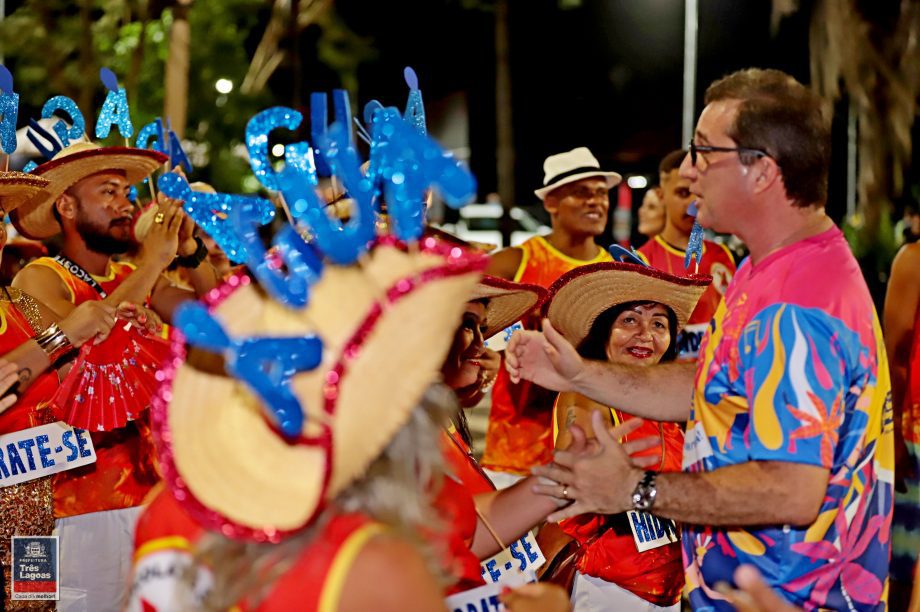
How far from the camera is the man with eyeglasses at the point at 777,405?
2885 mm

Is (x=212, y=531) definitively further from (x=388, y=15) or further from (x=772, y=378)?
(x=388, y=15)

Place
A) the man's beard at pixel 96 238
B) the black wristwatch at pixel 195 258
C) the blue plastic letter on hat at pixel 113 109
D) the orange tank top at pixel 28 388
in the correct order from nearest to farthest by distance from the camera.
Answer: the orange tank top at pixel 28 388, the man's beard at pixel 96 238, the blue plastic letter on hat at pixel 113 109, the black wristwatch at pixel 195 258

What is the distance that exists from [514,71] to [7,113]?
32226 mm

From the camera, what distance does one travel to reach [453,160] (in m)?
2.15

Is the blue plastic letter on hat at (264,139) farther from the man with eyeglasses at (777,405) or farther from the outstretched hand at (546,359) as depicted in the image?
the man with eyeglasses at (777,405)

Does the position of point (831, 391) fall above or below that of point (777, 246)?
below

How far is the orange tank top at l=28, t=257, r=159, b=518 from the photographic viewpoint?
5.48 meters

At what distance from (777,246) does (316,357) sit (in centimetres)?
165

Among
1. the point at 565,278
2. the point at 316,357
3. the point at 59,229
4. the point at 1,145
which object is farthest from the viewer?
the point at 59,229

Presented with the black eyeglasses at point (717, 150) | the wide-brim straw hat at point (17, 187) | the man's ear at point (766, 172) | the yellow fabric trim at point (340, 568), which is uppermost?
the black eyeglasses at point (717, 150)

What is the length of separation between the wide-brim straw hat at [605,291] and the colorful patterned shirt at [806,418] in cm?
150

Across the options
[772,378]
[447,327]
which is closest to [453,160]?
[447,327]

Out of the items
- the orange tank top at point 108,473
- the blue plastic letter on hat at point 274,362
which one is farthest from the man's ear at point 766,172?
the orange tank top at point 108,473

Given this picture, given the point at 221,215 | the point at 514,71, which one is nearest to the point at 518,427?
the point at 221,215
